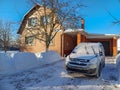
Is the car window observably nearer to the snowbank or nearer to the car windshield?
the car windshield

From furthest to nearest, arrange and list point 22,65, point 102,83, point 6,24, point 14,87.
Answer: point 6,24, point 22,65, point 102,83, point 14,87

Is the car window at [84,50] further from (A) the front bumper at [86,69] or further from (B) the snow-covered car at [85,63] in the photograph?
(A) the front bumper at [86,69]

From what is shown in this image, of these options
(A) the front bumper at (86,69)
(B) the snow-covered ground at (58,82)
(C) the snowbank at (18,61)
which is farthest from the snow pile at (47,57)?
(A) the front bumper at (86,69)

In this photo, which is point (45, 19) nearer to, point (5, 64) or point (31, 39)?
point (31, 39)

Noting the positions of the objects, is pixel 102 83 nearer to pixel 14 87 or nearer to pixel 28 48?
pixel 14 87

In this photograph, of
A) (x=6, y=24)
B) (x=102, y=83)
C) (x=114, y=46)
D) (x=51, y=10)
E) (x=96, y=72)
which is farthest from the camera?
(x=6, y=24)

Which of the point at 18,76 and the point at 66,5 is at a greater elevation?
the point at 66,5

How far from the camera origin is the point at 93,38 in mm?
33031

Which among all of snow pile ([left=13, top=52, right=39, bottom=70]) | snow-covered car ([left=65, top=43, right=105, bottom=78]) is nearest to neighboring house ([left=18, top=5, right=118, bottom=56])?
snow pile ([left=13, top=52, right=39, bottom=70])

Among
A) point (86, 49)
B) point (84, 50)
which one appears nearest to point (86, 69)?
point (84, 50)

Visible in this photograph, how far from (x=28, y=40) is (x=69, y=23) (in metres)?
10.3

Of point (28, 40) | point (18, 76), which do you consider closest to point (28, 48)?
point (28, 40)

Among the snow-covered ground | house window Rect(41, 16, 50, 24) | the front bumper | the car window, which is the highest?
house window Rect(41, 16, 50, 24)

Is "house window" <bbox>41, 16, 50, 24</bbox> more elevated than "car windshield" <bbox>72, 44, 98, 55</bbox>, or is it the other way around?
"house window" <bbox>41, 16, 50, 24</bbox>
